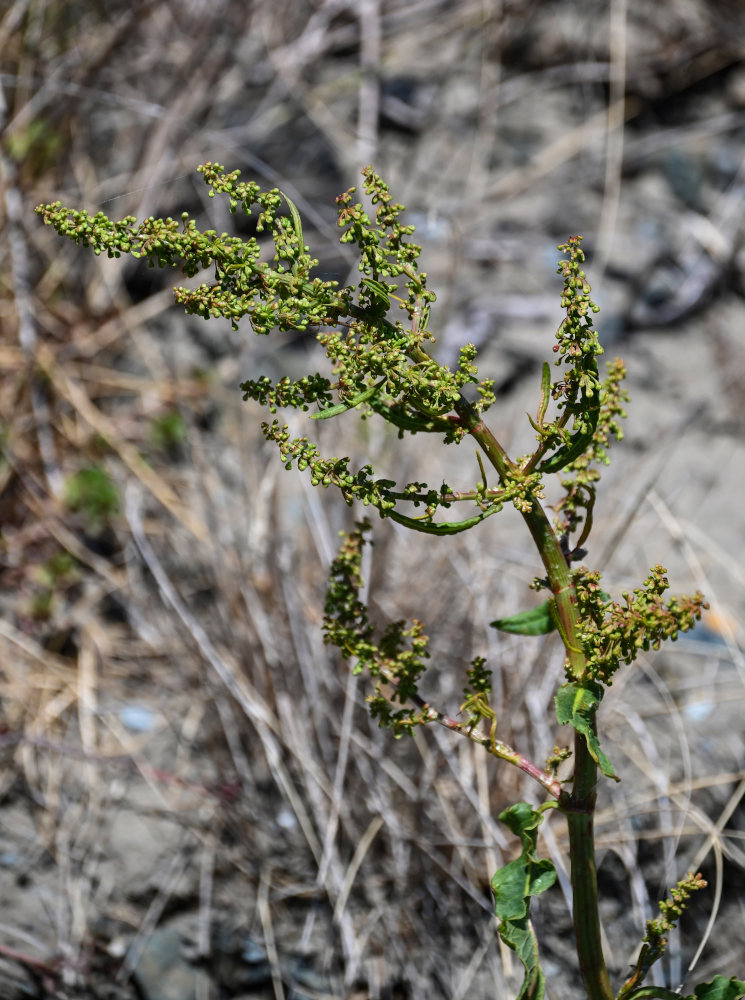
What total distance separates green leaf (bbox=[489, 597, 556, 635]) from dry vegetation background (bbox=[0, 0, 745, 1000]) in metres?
0.58

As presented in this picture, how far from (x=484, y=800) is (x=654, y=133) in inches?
86.5

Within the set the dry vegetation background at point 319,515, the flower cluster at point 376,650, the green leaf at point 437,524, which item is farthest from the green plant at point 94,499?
the green leaf at point 437,524

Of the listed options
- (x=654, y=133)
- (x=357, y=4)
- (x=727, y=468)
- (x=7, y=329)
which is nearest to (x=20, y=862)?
(x=7, y=329)

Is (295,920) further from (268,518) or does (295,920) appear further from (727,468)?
(727,468)

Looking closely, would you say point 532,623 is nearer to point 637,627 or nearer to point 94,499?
point 637,627

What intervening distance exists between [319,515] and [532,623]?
90 cm

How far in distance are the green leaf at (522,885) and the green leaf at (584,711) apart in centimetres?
8

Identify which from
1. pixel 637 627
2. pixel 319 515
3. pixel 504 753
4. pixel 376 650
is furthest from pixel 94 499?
pixel 637 627

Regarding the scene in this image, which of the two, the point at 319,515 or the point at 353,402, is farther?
the point at 319,515

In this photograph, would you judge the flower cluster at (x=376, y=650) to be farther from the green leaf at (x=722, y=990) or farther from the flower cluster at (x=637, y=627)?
the green leaf at (x=722, y=990)

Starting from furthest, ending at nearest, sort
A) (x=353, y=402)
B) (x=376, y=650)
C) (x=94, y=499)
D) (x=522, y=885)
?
(x=94, y=499) < (x=376, y=650) < (x=522, y=885) < (x=353, y=402)

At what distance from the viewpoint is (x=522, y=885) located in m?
0.82

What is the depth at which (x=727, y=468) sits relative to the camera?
94.7 inches

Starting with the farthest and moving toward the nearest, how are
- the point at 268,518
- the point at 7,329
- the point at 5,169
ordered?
the point at 7,329 < the point at 5,169 < the point at 268,518
